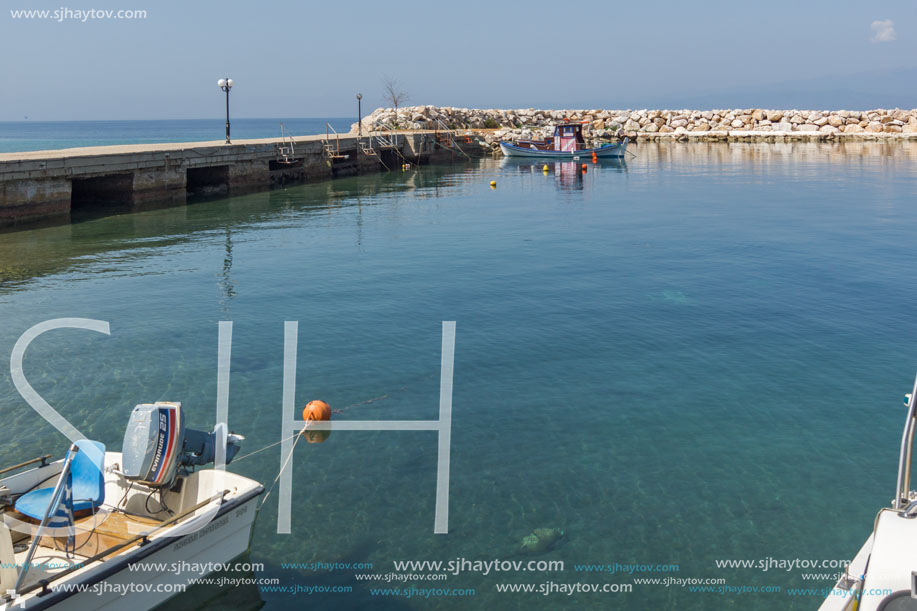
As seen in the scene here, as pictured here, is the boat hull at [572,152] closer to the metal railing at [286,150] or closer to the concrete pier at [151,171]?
the concrete pier at [151,171]

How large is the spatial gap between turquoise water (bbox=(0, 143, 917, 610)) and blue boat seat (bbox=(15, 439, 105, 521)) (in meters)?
1.29

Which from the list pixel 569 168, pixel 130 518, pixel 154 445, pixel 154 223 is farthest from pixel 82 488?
pixel 569 168

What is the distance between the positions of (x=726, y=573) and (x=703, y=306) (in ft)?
33.7

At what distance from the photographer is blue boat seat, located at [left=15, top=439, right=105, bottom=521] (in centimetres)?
732

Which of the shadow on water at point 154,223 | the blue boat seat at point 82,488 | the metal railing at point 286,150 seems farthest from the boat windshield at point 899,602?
the metal railing at point 286,150

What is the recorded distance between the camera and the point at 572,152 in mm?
59188

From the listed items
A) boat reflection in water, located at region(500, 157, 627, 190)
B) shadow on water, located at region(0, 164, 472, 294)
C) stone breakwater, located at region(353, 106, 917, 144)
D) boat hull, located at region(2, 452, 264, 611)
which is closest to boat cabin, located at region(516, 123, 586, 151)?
boat reflection in water, located at region(500, 157, 627, 190)

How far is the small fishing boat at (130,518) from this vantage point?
6.38 metres

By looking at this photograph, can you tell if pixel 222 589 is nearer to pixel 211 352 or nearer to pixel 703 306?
pixel 211 352

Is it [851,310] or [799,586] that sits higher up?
[851,310]

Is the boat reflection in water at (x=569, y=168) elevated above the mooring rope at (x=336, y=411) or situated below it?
above

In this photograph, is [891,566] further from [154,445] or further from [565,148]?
[565,148]

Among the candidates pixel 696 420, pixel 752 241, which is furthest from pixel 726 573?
pixel 752 241

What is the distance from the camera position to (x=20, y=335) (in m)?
15.1
